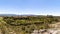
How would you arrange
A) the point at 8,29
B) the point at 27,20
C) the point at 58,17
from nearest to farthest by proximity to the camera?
1. the point at 8,29
2. the point at 27,20
3. the point at 58,17

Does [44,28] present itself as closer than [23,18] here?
Yes

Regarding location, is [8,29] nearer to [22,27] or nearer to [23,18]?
[22,27]

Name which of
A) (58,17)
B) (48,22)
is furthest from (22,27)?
(58,17)

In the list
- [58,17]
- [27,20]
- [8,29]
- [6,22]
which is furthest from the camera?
[58,17]

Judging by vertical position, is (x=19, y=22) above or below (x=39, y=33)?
above

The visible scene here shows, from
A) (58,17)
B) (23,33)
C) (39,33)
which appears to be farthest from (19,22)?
(58,17)

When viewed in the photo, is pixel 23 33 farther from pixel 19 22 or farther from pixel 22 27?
pixel 19 22

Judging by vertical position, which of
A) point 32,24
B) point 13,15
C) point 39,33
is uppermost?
point 13,15
